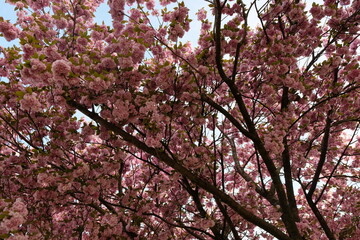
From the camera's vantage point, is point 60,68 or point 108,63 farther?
point 108,63

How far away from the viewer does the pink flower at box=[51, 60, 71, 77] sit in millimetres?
3526

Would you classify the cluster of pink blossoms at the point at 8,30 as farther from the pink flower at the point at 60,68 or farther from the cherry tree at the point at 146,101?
the pink flower at the point at 60,68

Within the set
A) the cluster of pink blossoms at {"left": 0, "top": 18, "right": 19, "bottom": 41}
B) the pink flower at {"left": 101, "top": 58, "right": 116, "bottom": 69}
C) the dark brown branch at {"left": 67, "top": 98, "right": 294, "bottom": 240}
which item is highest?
the cluster of pink blossoms at {"left": 0, "top": 18, "right": 19, "bottom": 41}

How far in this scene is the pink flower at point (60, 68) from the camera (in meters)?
3.53

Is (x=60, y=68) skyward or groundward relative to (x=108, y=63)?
groundward

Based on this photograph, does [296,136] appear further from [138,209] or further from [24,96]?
[24,96]

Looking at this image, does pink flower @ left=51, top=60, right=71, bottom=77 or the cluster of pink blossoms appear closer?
pink flower @ left=51, top=60, right=71, bottom=77

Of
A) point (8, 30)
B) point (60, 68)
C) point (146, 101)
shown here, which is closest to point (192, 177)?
point (146, 101)

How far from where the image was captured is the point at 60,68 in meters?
3.55

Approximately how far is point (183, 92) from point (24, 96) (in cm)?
242

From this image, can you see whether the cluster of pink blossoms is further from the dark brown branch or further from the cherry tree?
the dark brown branch

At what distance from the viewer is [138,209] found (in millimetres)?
5336

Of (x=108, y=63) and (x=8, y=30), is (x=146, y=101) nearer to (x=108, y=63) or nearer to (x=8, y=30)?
(x=108, y=63)

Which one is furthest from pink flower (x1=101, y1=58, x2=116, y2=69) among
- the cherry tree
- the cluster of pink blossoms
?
the cluster of pink blossoms
